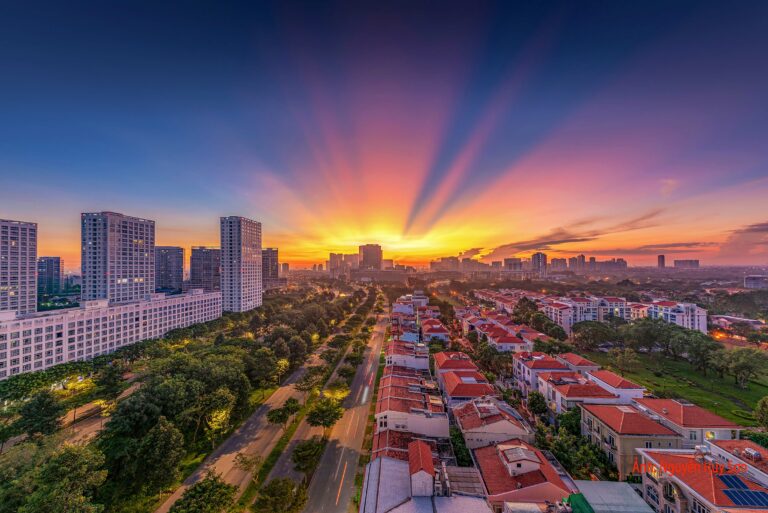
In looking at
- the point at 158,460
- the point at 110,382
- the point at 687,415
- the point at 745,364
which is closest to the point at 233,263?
the point at 110,382

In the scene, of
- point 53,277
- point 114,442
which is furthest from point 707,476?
point 53,277

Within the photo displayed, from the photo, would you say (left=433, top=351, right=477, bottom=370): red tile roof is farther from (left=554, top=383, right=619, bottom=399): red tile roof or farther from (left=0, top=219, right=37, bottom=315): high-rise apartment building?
(left=0, top=219, right=37, bottom=315): high-rise apartment building

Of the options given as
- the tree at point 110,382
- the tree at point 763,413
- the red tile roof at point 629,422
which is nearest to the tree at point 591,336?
the tree at point 763,413

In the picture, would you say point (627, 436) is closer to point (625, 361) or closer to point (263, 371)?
point (625, 361)

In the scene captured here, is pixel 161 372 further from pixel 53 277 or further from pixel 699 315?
pixel 53 277

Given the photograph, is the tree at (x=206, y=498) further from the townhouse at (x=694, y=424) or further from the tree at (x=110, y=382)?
the townhouse at (x=694, y=424)

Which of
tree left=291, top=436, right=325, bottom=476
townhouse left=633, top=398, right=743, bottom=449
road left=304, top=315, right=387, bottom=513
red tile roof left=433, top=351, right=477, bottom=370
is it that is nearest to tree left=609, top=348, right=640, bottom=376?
townhouse left=633, top=398, right=743, bottom=449
